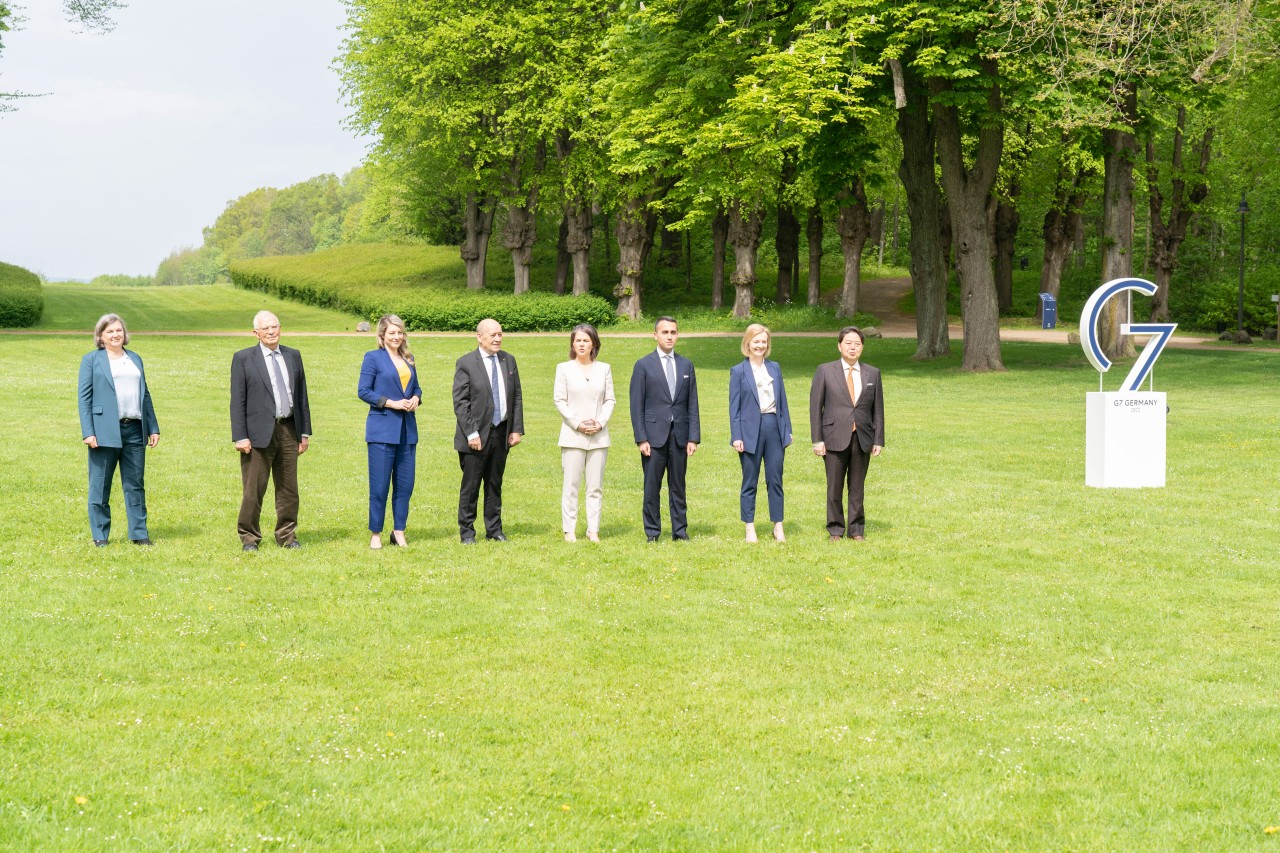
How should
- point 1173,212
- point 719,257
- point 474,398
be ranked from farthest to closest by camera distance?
point 719,257, point 1173,212, point 474,398

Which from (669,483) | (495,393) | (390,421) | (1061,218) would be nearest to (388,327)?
(390,421)

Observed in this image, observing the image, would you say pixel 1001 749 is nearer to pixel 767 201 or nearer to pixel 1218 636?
pixel 1218 636

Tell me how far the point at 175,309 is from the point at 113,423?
5114cm

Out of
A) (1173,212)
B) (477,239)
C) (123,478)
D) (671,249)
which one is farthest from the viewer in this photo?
(671,249)

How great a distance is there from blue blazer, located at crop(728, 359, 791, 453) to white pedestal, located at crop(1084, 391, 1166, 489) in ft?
18.5

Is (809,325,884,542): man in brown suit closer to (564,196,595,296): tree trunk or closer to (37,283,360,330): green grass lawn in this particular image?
(37,283,360,330): green grass lawn

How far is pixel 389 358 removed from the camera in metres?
11.4

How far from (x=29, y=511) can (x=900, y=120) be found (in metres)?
26.1

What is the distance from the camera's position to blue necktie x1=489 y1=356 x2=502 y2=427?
1172cm

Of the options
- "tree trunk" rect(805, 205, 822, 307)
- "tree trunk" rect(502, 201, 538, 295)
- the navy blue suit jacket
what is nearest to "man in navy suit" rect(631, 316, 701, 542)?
the navy blue suit jacket

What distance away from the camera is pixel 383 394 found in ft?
37.5

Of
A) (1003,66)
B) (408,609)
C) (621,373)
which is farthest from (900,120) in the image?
(408,609)

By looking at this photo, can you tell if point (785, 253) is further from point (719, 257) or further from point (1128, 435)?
point (1128, 435)

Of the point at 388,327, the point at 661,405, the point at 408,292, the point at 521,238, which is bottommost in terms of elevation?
the point at 661,405
